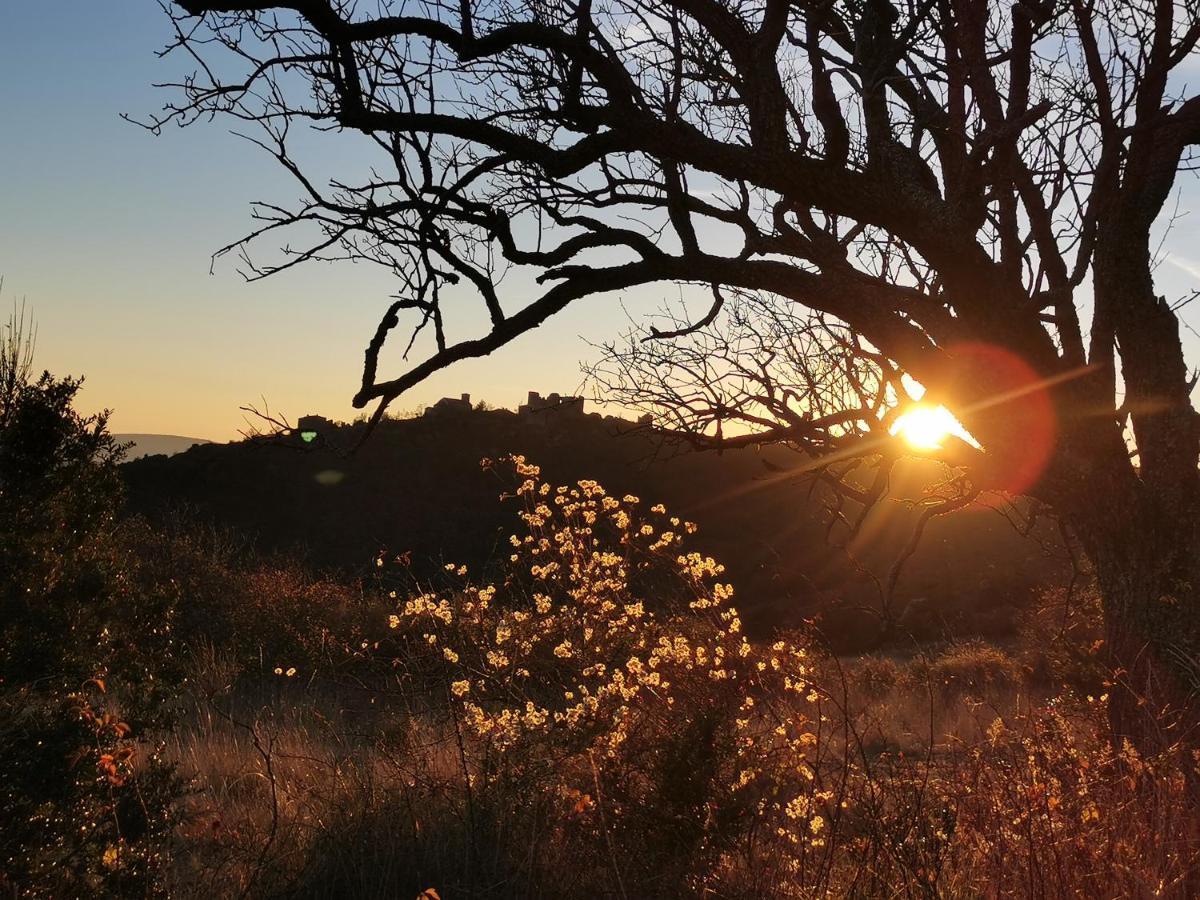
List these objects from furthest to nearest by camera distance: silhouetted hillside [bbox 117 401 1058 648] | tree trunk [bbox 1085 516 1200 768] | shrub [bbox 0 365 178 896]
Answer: silhouetted hillside [bbox 117 401 1058 648], tree trunk [bbox 1085 516 1200 768], shrub [bbox 0 365 178 896]

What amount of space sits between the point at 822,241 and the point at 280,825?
4694mm

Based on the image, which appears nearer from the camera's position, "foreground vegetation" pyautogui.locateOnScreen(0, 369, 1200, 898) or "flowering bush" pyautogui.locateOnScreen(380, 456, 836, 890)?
"foreground vegetation" pyautogui.locateOnScreen(0, 369, 1200, 898)

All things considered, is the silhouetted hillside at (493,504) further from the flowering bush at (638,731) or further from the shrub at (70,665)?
the shrub at (70,665)

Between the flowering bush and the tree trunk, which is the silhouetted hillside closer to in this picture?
the flowering bush

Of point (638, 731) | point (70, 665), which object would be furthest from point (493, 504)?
point (70, 665)

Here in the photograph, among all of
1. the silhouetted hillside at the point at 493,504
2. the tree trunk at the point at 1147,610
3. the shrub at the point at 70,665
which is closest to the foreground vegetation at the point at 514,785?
the shrub at the point at 70,665

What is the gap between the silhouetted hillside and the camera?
2627 centimetres

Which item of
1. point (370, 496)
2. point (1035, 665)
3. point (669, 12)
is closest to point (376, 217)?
point (669, 12)

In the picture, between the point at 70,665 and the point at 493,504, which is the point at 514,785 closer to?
the point at 70,665

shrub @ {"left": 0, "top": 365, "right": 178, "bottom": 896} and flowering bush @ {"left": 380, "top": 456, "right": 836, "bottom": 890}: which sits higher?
shrub @ {"left": 0, "top": 365, "right": 178, "bottom": 896}

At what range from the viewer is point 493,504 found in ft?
108

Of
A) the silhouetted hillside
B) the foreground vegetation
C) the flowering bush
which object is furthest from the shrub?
the silhouetted hillside

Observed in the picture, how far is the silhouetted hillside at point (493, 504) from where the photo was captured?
26.3m

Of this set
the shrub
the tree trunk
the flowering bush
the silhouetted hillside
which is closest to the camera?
the shrub
